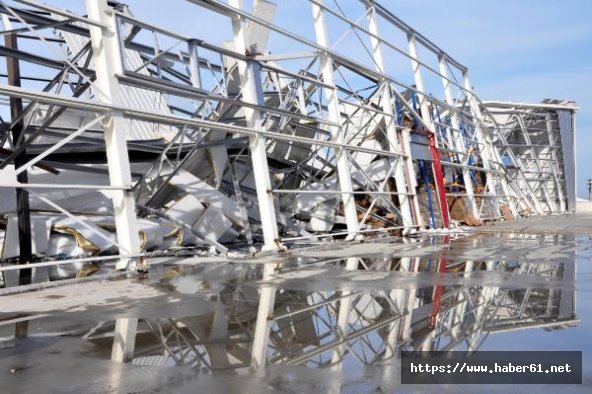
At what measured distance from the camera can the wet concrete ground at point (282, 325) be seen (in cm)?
350

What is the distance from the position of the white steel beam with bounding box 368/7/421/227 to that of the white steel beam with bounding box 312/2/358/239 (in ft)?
10.2

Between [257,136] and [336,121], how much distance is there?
379 centimetres

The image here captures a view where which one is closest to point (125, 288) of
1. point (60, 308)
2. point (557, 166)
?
point (60, 308)

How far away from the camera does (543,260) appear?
9.38 metres

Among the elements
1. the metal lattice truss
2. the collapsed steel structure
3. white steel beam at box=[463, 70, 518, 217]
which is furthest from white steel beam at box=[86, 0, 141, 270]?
the metal lattice truss

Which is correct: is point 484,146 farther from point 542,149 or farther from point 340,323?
point 340,323

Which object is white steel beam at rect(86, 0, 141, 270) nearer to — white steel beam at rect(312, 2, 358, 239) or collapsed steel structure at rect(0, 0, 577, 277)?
collapsed steel structure at rect(0, 0, 577, 277)

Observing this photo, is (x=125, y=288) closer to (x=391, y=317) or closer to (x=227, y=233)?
(x=391, y=317)

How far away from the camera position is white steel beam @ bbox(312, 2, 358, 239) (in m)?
15.5

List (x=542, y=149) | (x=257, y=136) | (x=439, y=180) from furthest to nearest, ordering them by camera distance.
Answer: (x=542, y=149) < (x=439, y=180) < (x=257, y=136)

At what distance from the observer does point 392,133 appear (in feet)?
61.0

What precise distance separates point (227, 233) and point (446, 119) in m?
21.3

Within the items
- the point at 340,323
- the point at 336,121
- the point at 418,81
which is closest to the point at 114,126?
the point at 340,323

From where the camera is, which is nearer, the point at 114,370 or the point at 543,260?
the point at 114,370
